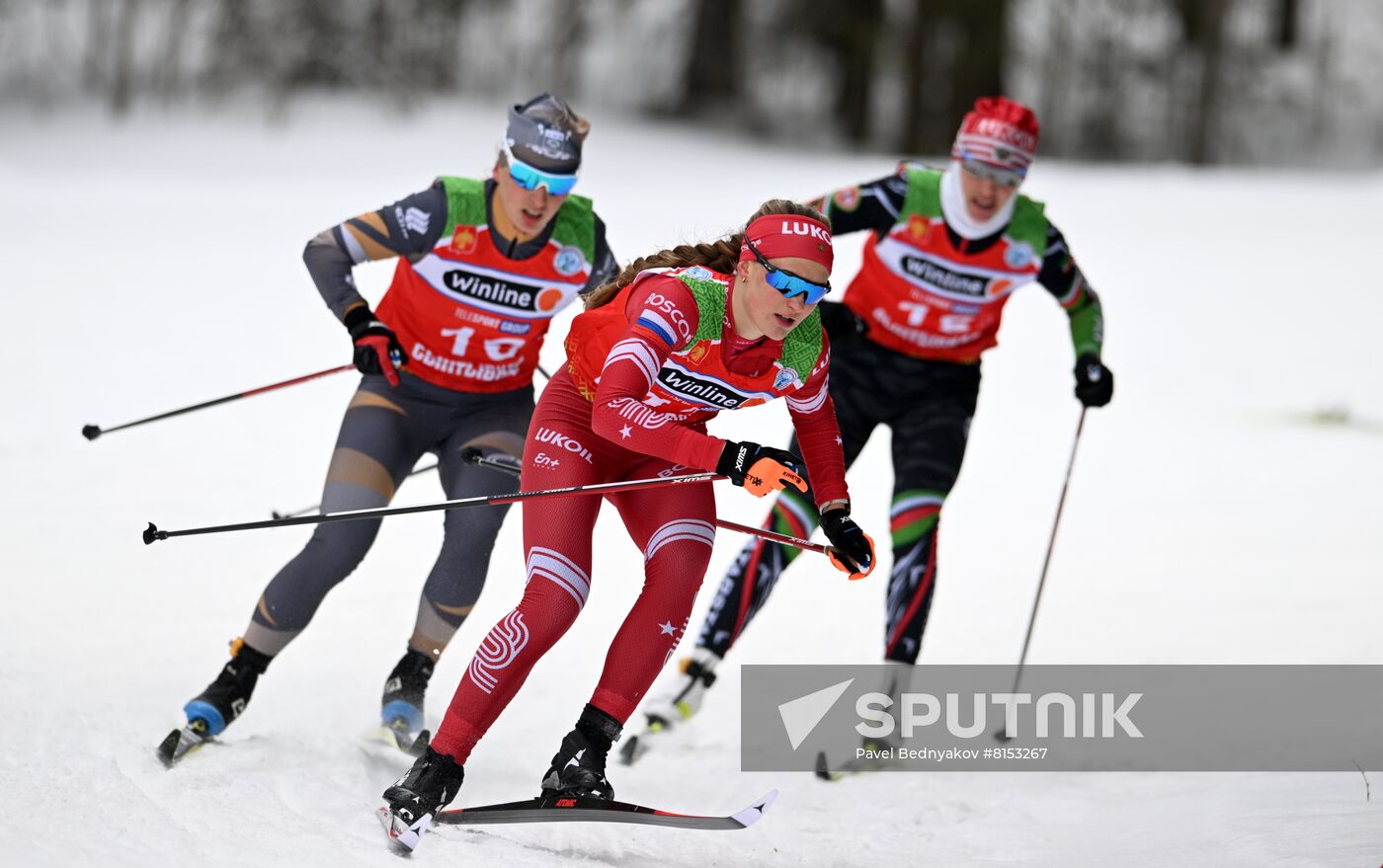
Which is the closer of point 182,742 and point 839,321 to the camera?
point 182,742

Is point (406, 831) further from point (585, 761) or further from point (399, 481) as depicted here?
point (399, 481)

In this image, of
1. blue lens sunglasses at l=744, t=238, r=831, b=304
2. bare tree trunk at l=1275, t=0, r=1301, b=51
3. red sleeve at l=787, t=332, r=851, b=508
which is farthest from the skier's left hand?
bare tree trunk at l=1275, t=0, r=1301, b=51

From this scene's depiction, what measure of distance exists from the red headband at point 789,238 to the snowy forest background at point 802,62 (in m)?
13.2

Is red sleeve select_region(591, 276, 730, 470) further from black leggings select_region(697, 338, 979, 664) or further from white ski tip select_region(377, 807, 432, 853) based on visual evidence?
black leggings select_region(697, 338, 979, 664)

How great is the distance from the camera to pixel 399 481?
13.6ft

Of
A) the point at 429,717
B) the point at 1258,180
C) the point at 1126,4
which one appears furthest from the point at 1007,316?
the point at 1126,4

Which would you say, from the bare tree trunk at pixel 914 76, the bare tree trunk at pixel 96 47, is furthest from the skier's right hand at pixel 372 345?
the bare tree trunk at pixel 914 76

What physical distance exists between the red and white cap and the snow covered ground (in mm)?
1267

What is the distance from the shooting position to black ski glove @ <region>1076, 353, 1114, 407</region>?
4633 millimetres

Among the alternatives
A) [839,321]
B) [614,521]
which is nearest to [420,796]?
[839,321]

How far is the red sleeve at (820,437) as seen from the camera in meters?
3.55

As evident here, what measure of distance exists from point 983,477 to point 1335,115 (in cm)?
1361

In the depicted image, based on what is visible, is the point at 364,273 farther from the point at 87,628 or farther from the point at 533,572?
the point at 533,572

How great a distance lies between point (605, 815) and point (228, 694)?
1.29 metres
